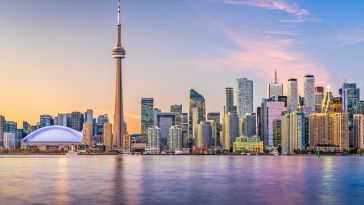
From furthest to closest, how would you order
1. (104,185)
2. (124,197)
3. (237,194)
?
(104,185)
(237,194)
(124,197)

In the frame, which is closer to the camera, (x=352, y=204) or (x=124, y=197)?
(x=352, y=204)

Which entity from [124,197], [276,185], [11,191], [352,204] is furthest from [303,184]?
[11,191]

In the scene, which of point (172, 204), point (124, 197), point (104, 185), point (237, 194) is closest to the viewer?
point (172, 204)

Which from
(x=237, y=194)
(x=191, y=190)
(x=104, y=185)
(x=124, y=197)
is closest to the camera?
(x=124, y=197)

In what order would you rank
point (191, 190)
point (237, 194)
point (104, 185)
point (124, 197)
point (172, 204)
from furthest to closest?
point (104, 185)
point (191, 190)
point (237, 194)
point (124, 197)
point (172, 204)

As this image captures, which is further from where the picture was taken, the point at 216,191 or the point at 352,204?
the point at 216,191

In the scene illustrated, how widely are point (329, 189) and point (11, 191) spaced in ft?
153

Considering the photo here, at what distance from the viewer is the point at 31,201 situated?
69.4 m

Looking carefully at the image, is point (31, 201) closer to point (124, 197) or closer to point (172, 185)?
point (124, 197)

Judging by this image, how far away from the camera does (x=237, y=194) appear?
255 ft

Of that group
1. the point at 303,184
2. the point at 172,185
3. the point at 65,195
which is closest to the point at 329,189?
the point at 303,184

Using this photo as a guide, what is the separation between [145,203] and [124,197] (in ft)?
23.0

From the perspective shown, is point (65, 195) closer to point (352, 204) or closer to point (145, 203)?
point (145, 203)

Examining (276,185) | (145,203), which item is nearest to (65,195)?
(145,203)
